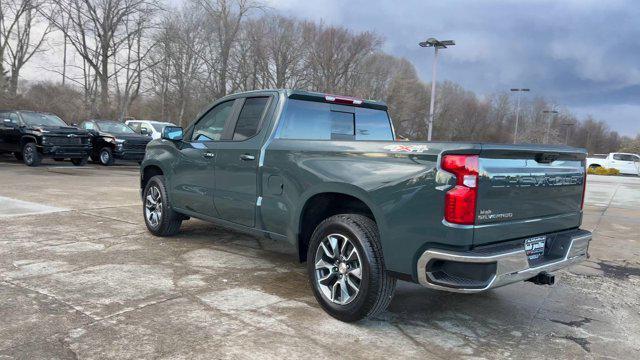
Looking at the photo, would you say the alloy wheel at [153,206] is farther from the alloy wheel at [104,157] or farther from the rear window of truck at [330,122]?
the alloy wheel at [104,157]

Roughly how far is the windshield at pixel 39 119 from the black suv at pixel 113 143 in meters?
1.39

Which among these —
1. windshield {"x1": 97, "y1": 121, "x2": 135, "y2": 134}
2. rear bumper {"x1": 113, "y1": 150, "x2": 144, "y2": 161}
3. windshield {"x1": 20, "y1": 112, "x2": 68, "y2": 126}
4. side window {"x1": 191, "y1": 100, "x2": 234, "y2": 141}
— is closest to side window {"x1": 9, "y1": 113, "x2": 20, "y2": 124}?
windshield {"x1": 20, "y1": 112, "x2": 68, "y2": 126}

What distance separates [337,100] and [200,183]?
70.0 inches

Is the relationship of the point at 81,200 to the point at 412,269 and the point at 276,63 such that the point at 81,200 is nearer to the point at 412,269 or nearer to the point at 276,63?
the point at 412,269

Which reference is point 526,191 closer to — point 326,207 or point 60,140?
point 326,207

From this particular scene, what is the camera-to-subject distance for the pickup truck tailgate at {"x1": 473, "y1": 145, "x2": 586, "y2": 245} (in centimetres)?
328

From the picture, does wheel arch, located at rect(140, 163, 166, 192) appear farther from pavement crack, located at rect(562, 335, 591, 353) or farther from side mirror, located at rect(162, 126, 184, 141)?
pavement crack, located at rect(562, 335, 591, 353)

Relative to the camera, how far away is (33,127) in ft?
50.9

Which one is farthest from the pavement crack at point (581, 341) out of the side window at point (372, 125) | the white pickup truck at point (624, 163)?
the white pickup truck at point (624, 163)

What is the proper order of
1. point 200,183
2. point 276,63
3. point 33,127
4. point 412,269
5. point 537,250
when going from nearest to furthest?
point 412,269 → point 537,250 → point 200,183 → point 33,127 → point 276,63

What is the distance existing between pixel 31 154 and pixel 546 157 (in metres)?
16.0

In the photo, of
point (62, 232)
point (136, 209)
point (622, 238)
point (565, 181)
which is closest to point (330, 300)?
point (565, 181)

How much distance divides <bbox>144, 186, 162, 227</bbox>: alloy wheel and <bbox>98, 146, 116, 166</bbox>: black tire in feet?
40.7

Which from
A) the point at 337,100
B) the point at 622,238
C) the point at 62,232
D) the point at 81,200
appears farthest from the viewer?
the point at 81,200
